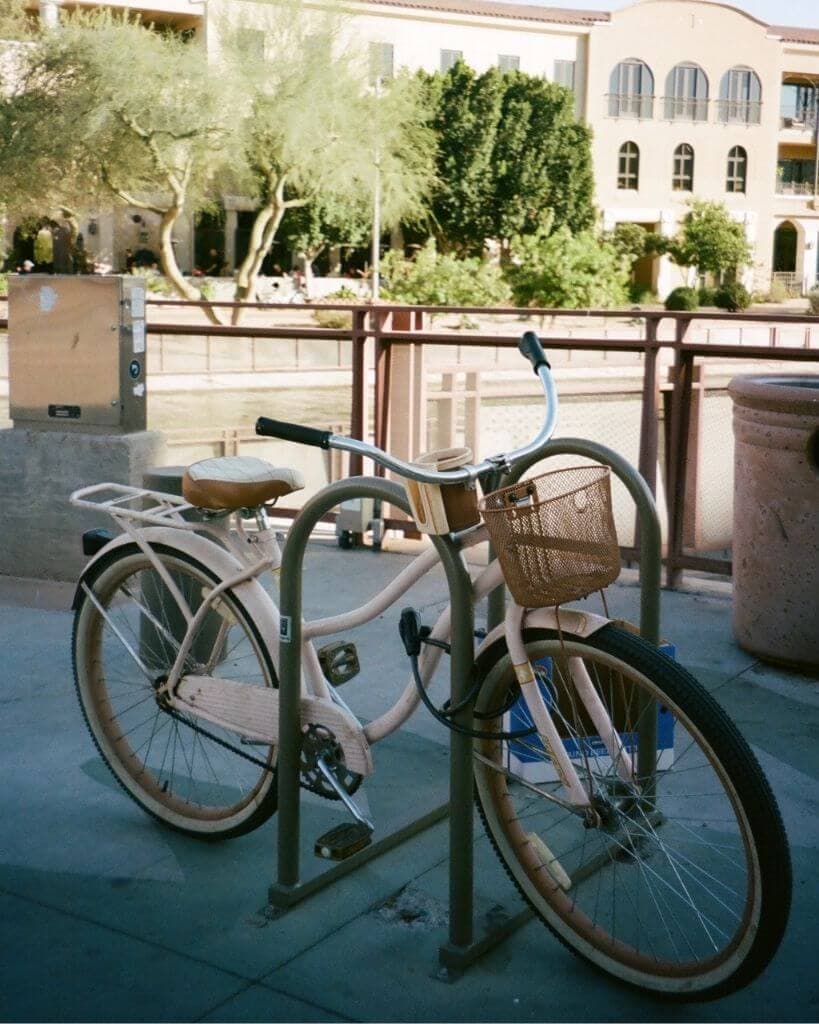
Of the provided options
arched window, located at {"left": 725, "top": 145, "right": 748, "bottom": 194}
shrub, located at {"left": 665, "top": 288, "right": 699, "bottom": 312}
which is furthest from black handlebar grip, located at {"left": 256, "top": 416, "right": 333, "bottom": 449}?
arched window, located at {"left": 725, "top": 145, "right": 748, "bottom": 194}

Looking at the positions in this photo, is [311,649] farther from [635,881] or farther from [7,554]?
[7,554]

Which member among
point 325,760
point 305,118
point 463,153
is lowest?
point 325,760

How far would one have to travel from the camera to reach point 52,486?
21.7 feet

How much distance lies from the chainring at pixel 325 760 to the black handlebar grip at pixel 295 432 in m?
0.77

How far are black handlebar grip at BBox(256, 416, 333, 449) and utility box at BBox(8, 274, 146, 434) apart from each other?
11.6 feet

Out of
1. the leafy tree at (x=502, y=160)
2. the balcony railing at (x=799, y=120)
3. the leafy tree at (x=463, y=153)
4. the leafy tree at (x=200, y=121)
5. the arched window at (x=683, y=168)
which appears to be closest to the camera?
the leafy tree at (x=200, y=121)

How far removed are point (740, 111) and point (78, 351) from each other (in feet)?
225

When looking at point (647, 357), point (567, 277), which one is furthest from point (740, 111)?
point (647, 357)

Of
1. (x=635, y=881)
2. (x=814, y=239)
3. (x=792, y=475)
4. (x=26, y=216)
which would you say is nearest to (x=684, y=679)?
(x=635, y=881)

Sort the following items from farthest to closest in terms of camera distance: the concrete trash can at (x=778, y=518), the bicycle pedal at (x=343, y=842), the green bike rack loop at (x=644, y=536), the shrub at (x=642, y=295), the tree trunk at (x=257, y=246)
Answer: the shrub at (x=642, y=295) < the tree trunk at (x=257, y=246) < the concrete trash can at (x=778, y=518) < the green bike rack loop at (x=644, y=536) < the bicycle pedal at (x=343, y=842)

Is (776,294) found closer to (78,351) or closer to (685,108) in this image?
(685,108)

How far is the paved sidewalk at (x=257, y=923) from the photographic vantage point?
9.37ft

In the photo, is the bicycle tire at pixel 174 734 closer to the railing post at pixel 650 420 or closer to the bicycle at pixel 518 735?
the bicycle at pixel 518 735

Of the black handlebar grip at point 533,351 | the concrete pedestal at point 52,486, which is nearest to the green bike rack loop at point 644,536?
the black handlebar grip at point 533,351
